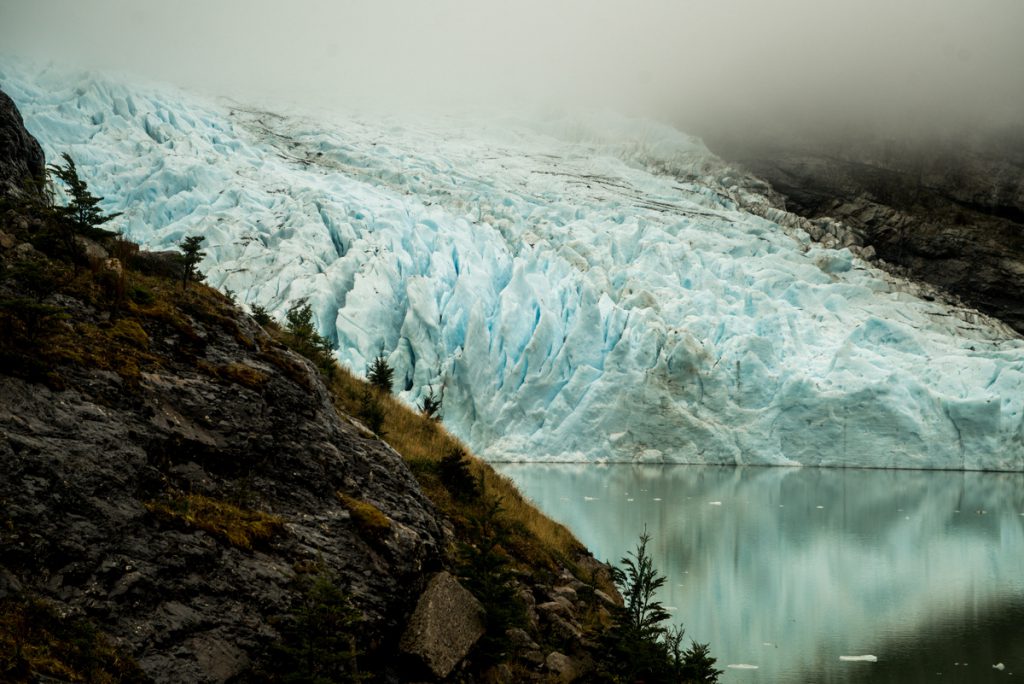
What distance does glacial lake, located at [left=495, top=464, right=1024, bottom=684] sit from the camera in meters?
10.2

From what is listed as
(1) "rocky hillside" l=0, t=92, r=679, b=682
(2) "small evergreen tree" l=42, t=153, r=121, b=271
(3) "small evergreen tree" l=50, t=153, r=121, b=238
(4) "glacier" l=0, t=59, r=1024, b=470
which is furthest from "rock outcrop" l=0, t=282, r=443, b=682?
(4) "glacier" l=0, t=59, r=1024, b=470

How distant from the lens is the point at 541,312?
108 feet

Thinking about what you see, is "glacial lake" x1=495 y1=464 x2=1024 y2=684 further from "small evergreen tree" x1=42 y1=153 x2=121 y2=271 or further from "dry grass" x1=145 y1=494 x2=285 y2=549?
"small evergreen tree" x1=42 y1=153 x2=121 y2=271

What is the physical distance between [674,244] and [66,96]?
92.6 ft

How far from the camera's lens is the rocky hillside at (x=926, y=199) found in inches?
2002

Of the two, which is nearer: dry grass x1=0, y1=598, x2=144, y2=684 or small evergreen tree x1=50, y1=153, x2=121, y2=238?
dry grass x1=0, y1=598, x2=144, y2=684

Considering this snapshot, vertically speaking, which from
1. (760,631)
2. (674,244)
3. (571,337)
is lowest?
(760,631)

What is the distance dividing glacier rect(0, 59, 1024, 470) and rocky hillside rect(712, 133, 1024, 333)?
14365mm

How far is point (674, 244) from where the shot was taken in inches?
1485

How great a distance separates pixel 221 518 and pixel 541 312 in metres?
29.6

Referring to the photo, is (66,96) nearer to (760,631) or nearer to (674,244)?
(674,244)

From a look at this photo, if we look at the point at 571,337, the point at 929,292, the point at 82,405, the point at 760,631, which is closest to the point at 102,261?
the point at 82,405

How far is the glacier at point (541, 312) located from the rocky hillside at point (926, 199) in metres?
14.4

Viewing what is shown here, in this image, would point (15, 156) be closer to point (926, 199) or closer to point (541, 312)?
point (541, 312)
